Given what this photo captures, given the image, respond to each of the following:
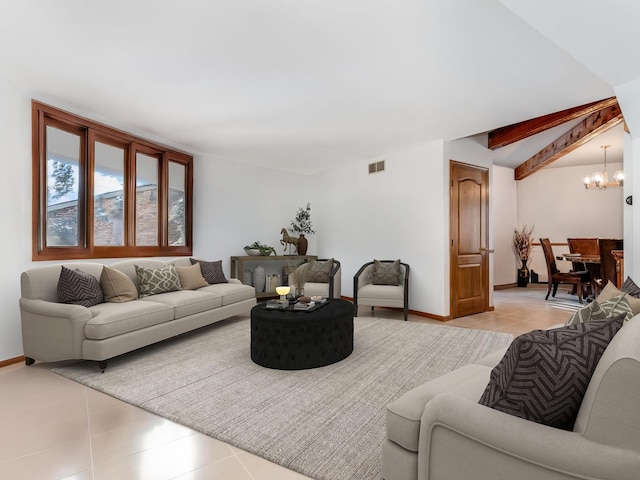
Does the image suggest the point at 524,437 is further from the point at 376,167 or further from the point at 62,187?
the point at 376,167

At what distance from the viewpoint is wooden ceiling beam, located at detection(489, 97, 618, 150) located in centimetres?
407

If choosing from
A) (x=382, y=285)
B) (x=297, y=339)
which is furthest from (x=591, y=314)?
(x=382, y=285)

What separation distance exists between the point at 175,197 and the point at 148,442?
3960 mm

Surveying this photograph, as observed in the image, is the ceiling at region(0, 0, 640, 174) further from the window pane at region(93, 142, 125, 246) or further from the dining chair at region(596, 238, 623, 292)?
the dining chair at region(596, 238, 623, 292)

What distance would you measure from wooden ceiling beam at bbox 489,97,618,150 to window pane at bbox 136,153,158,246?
4.92m

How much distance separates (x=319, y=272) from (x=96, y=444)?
3855 millimetres

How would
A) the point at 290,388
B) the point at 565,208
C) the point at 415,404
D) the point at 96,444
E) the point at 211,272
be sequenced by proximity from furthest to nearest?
the point at 565,208
the point at 211,272
the point at 290,388
the point at 96,444
the point at 415,404


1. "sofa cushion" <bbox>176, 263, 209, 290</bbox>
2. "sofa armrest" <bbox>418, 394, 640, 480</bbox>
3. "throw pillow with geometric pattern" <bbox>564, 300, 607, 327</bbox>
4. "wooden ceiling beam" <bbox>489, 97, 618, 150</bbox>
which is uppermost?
"wooden ceiling beam" <bbox>489, 97, 618, 150</bbox>

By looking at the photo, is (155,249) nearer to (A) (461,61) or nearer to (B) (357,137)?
(B) (357,137)

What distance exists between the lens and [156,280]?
4.05m

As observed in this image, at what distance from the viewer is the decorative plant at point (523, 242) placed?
852 centimetres

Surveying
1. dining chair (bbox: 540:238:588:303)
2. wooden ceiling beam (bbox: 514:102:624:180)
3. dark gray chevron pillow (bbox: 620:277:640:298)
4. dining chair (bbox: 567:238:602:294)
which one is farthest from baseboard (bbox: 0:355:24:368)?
dining chair (bbox: 567:238:602:294)

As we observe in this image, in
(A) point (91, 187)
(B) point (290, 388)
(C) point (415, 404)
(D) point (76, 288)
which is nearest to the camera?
(C) point (415, 404)

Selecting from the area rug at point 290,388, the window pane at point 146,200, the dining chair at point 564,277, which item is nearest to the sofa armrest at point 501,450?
the area rug at point 290,388
